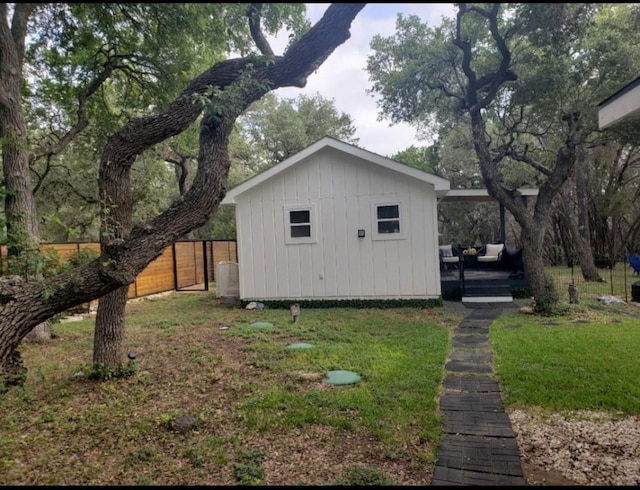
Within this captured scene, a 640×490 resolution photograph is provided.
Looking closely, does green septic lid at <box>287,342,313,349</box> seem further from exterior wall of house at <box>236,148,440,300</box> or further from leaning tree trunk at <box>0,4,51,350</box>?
leaning tree trunk at <box>0,4,51,350</box>

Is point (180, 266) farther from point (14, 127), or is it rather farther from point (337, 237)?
point (14, 127)

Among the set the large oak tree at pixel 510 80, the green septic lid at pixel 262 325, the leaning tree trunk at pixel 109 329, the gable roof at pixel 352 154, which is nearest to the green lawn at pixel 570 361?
the large oak tree at pixel 510 80

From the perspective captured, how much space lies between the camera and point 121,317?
4.46 meters

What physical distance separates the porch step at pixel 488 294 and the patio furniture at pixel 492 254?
2.39 m

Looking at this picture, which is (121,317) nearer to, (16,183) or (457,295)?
(16,183)

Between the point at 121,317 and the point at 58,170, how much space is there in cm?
1300

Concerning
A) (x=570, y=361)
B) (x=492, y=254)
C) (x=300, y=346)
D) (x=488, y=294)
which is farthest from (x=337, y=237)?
(x=492, y=254)

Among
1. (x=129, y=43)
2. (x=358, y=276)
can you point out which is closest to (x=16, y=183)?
(x=129, y=43)

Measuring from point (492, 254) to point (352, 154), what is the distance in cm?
672

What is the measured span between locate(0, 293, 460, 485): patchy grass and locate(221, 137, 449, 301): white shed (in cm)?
313

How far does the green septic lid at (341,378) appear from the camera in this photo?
426 centimetres

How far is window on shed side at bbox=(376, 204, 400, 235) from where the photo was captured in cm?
936

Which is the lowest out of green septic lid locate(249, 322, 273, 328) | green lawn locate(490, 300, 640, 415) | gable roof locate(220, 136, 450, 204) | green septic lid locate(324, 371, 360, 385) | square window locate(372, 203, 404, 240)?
green lawn locate(490, 300, 640, 415)

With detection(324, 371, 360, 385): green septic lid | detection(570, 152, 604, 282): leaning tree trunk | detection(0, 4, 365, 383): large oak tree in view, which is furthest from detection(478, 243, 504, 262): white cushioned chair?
detection(0, 4, 365, 383): large oak tree
